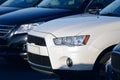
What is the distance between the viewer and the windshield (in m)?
10.8

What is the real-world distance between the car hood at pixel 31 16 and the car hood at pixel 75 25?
1.95 m

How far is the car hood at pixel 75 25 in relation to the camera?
7.33 metres

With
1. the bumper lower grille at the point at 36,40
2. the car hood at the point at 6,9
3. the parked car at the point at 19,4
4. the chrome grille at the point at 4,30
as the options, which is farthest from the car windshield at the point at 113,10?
the parked car at the point at 19,4

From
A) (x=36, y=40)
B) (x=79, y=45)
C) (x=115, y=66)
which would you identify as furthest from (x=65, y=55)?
(x=115, y=66)

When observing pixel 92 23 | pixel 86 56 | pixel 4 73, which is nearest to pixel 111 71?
pixel 86 56

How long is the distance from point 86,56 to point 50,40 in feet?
2.26

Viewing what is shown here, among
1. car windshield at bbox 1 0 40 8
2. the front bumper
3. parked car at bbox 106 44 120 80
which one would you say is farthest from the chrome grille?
parked car at bbox 106 44 120 80

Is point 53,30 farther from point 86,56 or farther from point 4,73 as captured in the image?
point 4,73

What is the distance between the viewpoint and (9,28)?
9.87 meters

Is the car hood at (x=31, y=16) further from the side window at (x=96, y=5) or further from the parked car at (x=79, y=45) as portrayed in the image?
the parked car at (x=79, y=45)

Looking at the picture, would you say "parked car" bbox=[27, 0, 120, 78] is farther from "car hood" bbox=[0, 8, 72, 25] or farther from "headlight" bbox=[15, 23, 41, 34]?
"car hood" bbox=[0, 8, 72, 25]

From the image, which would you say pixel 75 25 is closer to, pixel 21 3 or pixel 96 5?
pixel 96 5

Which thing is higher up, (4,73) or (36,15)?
(36,15)

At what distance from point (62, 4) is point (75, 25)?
3.76m
